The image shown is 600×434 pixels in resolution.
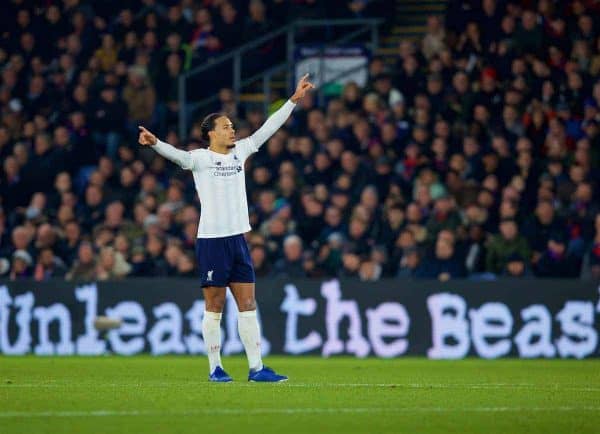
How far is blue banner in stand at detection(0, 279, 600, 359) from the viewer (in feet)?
60.8

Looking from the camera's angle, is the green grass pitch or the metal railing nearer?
the green grass pitch

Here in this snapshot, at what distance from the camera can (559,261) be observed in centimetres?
1880

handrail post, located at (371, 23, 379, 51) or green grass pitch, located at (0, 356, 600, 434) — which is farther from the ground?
handrail post, located at (371, 23, 379, 51)

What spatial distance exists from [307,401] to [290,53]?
14.8 meters

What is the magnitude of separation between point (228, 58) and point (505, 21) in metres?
5.50

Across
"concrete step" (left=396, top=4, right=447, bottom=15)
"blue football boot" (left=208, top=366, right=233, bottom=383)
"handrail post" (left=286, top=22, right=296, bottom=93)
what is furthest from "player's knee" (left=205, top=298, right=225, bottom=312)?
"concrete step" (left=396, top=4, right=447, bottom=15)

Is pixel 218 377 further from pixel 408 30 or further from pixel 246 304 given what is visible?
pixel 408 30

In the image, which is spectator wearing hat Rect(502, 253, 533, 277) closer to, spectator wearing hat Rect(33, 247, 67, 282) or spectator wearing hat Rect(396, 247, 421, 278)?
spectator wearing hat Rect(396, 247, 421, 278)

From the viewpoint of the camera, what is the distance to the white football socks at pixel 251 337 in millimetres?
12180

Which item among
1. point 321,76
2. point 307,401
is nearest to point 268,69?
point 321,76

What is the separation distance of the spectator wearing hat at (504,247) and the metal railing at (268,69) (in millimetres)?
5861

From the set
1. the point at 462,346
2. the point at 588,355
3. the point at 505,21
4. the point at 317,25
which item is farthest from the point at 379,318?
the point at 317,25

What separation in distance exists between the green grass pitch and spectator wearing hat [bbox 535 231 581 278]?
3.52 metres

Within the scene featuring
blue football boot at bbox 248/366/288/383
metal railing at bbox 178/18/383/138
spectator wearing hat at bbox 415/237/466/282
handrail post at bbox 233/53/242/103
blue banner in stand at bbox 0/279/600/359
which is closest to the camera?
blue football boot at bbox 248/366/288/383
